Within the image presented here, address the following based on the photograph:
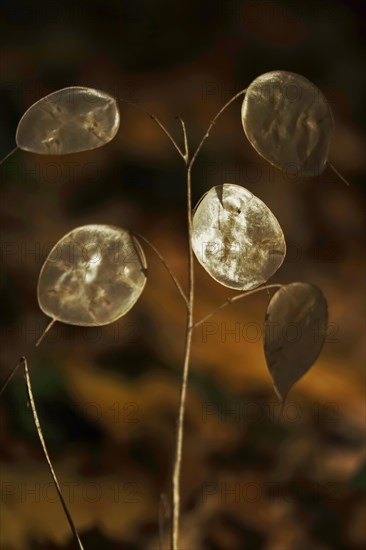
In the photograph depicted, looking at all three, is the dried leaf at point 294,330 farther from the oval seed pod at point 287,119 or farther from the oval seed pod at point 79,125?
the oval seed pod at point 79,125

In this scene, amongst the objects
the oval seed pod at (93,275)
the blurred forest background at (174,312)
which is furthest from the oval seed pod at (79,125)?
the blurred forest background at (174,312)

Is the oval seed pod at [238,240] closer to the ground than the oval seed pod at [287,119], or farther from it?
closer to the ground

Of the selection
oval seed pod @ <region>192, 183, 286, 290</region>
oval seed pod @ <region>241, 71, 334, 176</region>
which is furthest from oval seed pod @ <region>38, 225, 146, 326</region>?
oval seed pod @ <region>241, 71, 334, 176</region>

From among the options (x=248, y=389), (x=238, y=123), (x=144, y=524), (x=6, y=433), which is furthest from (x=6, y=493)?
(x=238, y=123)

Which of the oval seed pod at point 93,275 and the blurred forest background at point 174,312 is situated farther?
the blurred forest background at point 174,312

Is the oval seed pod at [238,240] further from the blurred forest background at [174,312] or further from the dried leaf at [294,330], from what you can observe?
the blurred forest background at [174,312]

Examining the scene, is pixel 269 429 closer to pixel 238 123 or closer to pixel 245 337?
pixel 245 337

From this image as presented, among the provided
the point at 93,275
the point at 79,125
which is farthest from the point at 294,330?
the point at 79,125
